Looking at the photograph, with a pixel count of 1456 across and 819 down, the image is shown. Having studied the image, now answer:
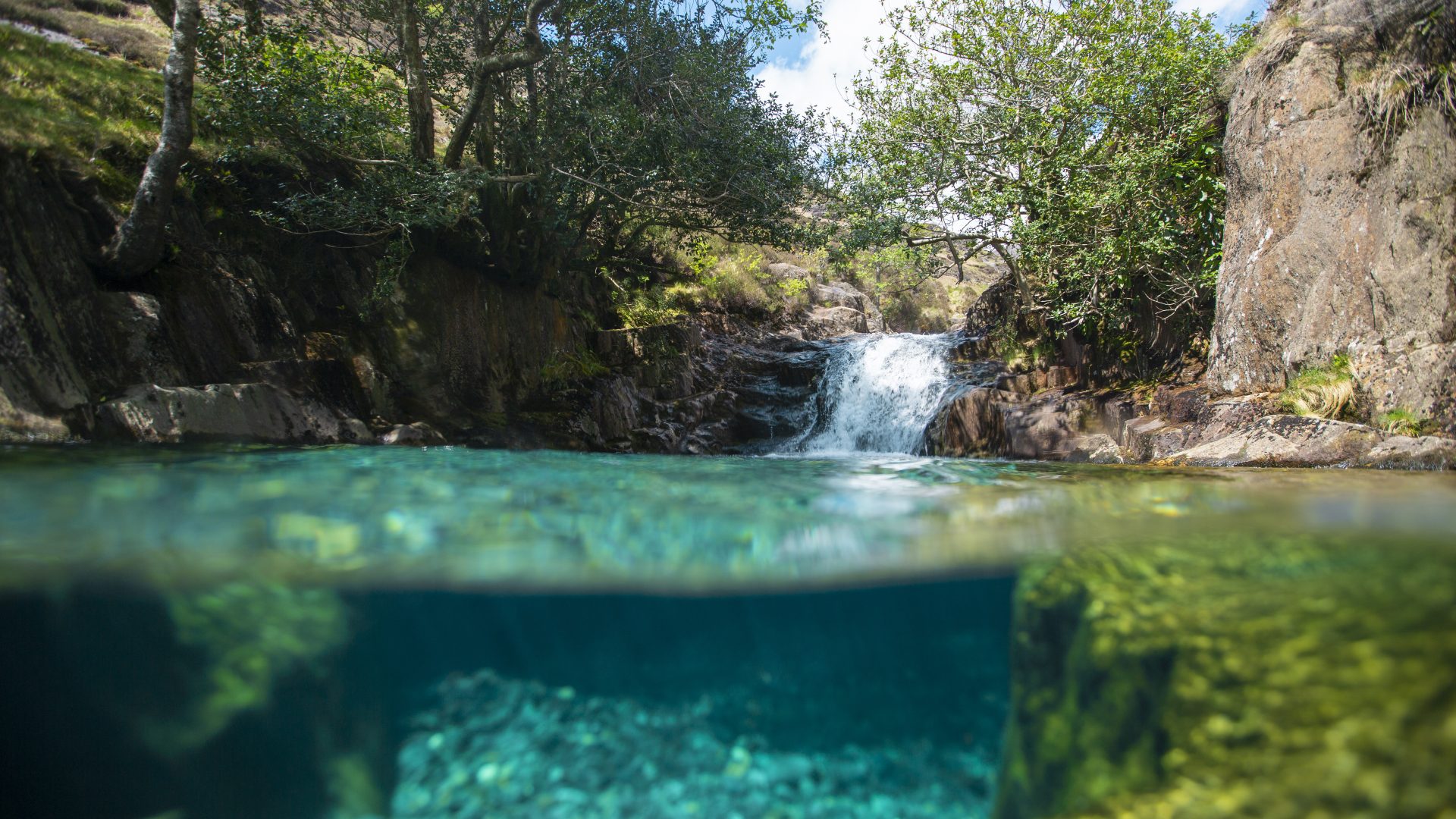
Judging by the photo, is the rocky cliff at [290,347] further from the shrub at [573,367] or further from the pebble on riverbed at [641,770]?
the pebble on riverbed at [641,770]

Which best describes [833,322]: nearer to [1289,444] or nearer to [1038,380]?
[1038,380]

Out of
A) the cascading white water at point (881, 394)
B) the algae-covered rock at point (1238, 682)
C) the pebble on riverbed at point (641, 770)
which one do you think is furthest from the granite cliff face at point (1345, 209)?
the pebble on riverbed at point (641, 770)

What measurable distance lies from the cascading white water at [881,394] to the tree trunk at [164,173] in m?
10.4

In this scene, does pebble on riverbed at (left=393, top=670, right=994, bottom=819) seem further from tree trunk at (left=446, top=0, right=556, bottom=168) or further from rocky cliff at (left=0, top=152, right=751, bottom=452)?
tree trunk at (left=446, top=0, right=556, bottom=168)

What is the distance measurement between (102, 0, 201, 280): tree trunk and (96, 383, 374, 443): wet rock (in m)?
1.49

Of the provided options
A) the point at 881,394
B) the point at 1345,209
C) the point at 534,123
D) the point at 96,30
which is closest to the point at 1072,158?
the point at 1345,209

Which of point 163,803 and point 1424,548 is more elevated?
point 1424,548

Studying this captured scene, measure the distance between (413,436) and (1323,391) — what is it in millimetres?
11128

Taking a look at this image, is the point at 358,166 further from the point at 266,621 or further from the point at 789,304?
the point at 789,304

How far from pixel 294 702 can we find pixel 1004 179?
13.1 metres

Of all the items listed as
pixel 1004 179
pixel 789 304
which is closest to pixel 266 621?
pixel 1004 179

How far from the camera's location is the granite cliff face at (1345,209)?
694 centimetres

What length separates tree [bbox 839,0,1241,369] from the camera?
10453 mm

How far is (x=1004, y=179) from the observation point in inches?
488
